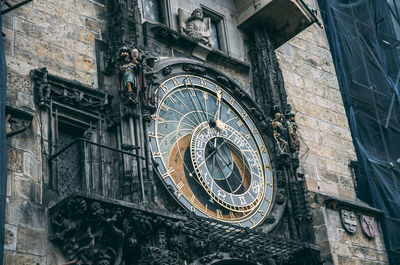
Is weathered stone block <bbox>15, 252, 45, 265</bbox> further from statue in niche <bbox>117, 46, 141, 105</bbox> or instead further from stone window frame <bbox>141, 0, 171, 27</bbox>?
stone window frame <bbox>141, 0, 171, 27</bbox>

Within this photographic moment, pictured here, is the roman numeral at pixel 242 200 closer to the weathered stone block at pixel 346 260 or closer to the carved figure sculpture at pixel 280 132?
the carved figure sculpture at pixel 280 132

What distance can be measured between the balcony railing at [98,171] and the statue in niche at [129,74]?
0.83 m

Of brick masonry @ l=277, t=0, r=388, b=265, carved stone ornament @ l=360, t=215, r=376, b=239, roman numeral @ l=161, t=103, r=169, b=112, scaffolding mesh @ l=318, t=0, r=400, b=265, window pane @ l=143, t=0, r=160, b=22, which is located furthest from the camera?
scaffolding mesh @ l=318, t=0, r=400, b=265

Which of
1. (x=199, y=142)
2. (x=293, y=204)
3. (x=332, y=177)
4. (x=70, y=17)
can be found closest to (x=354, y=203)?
(x=332, y=177)

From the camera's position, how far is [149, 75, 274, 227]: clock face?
40.6ft

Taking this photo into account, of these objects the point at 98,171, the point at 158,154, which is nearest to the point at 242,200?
the point at 158,154

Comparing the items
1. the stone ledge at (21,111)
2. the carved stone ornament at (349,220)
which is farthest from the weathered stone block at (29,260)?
the carved stone ornament at (349,220)

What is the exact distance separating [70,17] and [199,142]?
2723mm

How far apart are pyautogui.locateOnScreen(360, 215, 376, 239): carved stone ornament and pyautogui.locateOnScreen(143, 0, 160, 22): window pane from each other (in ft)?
17.0

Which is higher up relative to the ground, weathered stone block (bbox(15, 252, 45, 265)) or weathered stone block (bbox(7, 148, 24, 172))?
weathered stone block (bbox(7, 148, 24, 172))

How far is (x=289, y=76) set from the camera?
631 inches

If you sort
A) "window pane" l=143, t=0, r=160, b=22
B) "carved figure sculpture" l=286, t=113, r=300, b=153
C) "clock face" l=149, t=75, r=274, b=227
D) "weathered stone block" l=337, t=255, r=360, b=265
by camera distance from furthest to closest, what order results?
1. "weathered stone block" l=337, t=255, r=360, b=265
2. "carved figure sculpture" l=286, t=113, r=300, b=153
3. "window pane" l=143, t=0, r=160, b=22
4. "clock face" l=149, t=75, r=274, b=227

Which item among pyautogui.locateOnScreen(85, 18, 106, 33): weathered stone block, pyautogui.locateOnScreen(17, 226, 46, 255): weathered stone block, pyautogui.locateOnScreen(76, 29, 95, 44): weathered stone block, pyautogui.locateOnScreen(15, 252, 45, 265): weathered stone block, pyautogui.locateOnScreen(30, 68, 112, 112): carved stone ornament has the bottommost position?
pyautogui.locateOnScreen(15, 252, 45, 265): weathered stone block

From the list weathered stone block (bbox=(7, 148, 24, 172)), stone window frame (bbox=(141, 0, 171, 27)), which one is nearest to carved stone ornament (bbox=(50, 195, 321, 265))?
weathered stone block (bbox=(7, 148, 24, 172))
